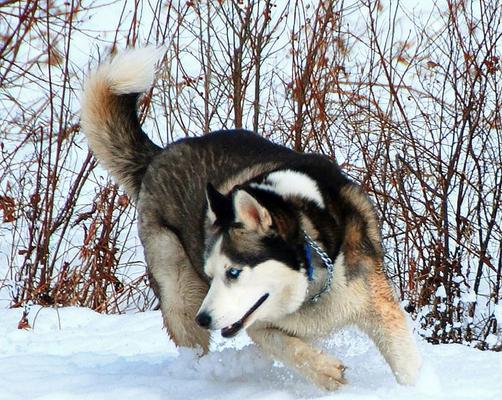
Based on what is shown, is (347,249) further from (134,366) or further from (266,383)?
(134,366)

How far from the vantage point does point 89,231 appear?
6.36 metres

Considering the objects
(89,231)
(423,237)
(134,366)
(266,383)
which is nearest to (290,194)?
(266,383)


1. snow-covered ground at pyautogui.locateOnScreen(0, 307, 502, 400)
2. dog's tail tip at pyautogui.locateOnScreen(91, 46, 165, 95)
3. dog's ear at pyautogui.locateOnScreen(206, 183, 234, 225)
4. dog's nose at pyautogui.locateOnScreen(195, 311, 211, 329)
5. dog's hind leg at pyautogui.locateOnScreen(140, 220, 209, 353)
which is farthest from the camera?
dog's tail tip at pyautogui.locateOnScreen(91, 46, 165, 95)

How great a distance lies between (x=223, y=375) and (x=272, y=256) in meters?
0.76

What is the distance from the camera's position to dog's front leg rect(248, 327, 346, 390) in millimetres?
3549

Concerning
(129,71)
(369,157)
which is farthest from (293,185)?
(369,157)

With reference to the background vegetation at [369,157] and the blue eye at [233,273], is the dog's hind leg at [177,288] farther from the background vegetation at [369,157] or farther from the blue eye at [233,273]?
the background vegetation at [369,157]

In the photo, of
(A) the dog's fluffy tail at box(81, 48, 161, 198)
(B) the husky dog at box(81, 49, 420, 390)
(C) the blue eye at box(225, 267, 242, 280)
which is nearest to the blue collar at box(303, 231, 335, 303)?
(B) the husky dog at box(81, 49, 420, 390)

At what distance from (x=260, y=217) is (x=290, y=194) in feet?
0.79

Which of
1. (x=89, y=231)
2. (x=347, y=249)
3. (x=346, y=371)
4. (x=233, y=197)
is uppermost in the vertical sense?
(x=89, y=231)

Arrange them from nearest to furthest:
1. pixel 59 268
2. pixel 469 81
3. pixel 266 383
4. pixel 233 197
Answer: pixel 233 197 < pixel 266 383 < pixel 469 81 < pixel 59 268

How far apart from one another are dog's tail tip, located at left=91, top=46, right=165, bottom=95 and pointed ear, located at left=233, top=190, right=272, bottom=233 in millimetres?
1381

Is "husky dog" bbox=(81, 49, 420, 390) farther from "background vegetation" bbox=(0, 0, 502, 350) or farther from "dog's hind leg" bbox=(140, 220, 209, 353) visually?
"background vegetation" bbox=(0, 0, 502, 350)

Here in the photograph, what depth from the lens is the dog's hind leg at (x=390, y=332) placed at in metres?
3.68
